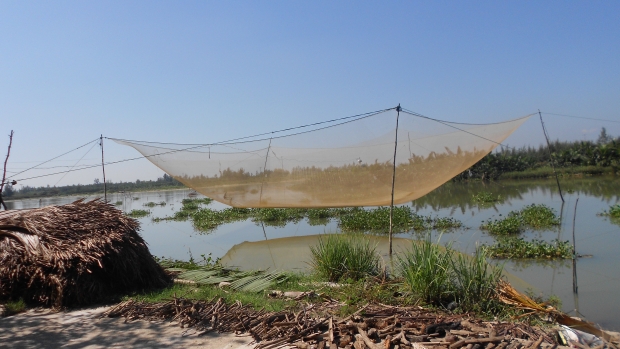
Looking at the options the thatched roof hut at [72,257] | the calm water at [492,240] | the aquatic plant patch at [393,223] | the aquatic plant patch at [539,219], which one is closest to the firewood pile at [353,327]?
the thatched roof hut at [72,257]

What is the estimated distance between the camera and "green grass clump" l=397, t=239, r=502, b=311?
4.39 m

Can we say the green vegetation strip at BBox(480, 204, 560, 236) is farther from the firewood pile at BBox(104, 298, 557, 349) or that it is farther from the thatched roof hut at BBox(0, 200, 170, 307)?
the thatched roof hut at BBox(0, 200, 170, 307)

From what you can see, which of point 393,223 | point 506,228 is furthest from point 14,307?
point 506,228

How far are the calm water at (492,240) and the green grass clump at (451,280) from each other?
1.28ft

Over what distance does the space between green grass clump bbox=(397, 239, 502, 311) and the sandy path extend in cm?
186

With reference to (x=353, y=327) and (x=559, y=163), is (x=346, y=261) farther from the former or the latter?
(x=559, y=163)

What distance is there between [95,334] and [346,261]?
296 cm

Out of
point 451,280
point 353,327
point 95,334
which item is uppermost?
point 451,280

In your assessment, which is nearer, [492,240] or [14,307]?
[14,307]

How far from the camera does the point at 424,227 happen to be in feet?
35.7

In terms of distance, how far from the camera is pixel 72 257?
5.24 m

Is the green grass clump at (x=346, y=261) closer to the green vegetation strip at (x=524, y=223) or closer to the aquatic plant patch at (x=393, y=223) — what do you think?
the green vegetation strip at (x=524, y=223)

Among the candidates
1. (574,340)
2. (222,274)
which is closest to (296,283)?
(222,274)

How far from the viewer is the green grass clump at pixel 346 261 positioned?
18.6ft
